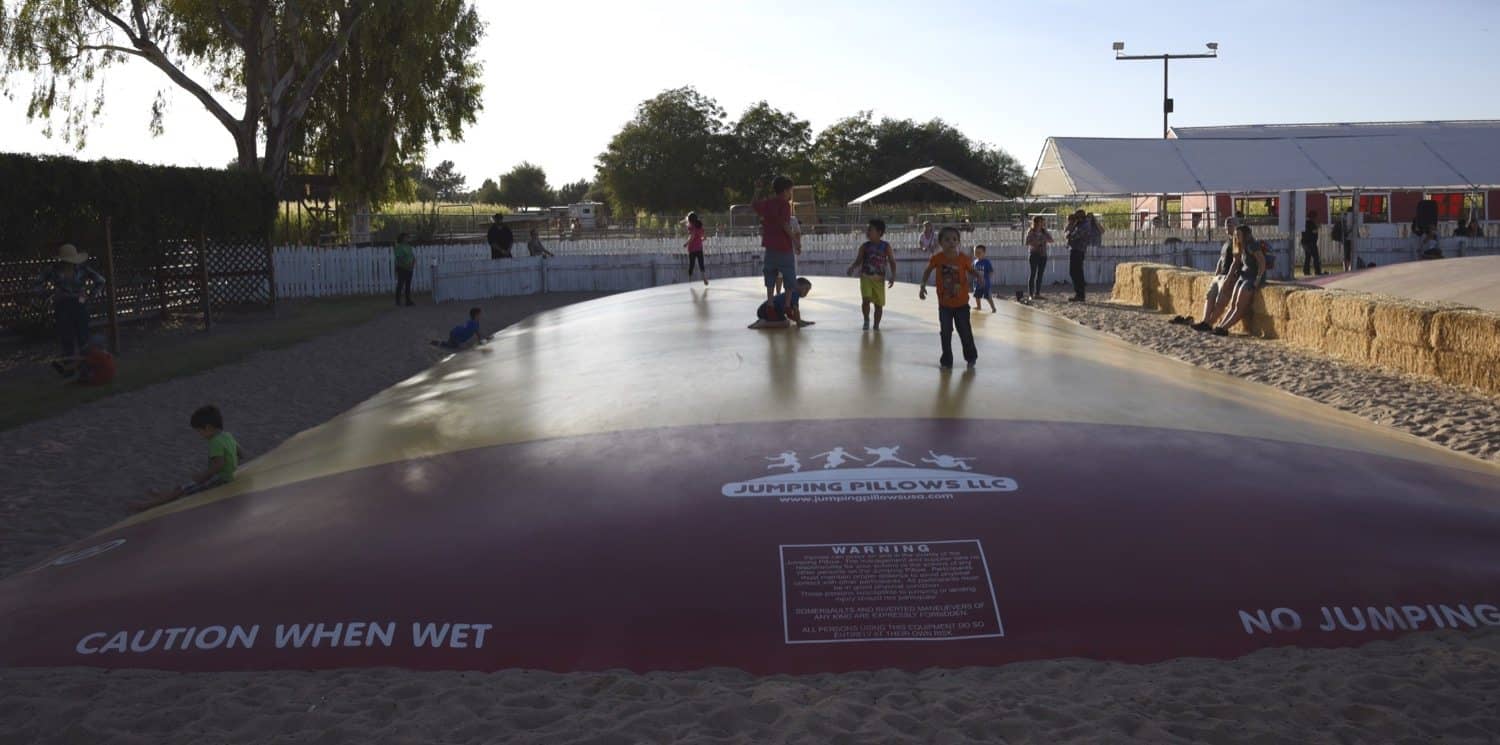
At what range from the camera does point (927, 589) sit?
4.96 metres

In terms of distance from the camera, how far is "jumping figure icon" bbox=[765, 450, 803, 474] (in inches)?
229

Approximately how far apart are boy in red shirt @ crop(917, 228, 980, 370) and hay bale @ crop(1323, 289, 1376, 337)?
6990 mm

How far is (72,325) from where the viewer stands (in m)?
13.7

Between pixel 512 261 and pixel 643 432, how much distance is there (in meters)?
18.8

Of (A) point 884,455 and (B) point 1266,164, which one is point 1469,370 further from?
(B) point 1266,164

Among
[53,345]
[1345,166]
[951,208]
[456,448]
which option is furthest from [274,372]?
[951,208]

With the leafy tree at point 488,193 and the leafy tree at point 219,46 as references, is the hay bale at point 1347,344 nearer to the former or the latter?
the leafy tree at point 219,46

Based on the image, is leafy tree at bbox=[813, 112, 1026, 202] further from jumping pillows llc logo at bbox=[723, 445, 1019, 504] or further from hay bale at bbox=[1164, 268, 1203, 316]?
jumping pillows llc logo at bbox=[723, 445, 1019, 504]

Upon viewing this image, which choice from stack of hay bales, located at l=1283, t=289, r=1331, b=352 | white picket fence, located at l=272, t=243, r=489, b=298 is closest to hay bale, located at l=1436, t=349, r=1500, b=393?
stack of hay bales, located at l=1283, t=289, r=1331, b=352

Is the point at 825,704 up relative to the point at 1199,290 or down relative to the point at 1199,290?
Result: down

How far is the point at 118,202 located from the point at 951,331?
15.1 meters

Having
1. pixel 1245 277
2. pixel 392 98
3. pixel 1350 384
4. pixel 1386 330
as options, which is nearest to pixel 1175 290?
pixel 1245 277

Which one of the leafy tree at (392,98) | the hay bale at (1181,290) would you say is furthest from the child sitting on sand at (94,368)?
the leafy tree at (392,98)

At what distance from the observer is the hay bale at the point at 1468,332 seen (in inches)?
432
